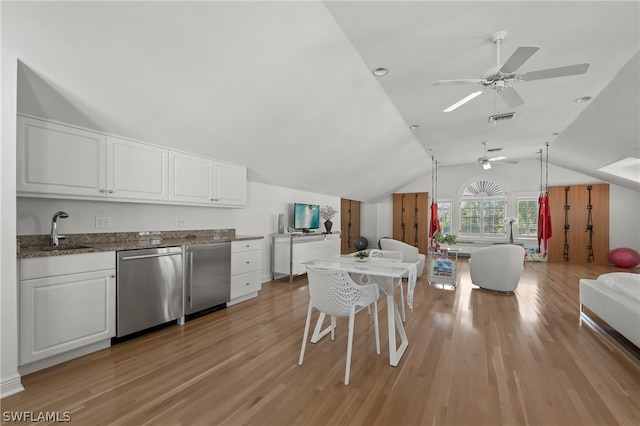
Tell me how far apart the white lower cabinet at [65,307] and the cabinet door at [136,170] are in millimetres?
757

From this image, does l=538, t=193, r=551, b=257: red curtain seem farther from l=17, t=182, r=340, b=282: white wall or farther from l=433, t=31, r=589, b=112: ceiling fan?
l=17, t=182, r=340, b=282: white wall

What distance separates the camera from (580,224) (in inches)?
306

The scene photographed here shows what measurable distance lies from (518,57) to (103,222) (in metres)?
4.27

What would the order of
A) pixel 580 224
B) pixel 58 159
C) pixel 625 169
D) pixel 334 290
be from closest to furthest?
pixel 334 290 → pixel 58 159 → pixel 625 169 → pixel 580 224

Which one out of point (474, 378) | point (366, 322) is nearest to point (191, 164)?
point (366, 322)

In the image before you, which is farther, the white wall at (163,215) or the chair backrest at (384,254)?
the chair backrest at (384,254)

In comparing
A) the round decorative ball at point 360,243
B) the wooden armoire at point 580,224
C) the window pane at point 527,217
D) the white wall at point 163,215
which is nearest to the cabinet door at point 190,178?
the white wall at point 163,215

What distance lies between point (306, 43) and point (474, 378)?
3249mm

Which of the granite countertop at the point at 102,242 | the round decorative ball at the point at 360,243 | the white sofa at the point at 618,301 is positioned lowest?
the round decorative ball at the point at 360,243

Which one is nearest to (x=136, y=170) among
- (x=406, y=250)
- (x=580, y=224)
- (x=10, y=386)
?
(x=10, y=386)

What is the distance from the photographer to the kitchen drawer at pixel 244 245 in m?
4.00

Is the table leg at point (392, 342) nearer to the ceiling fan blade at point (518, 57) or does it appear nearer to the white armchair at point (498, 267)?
the ceiling fan blade at point (518, 57)

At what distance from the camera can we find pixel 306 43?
8.64 feet

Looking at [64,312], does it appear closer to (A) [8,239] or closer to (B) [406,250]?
(A) [8,239]
